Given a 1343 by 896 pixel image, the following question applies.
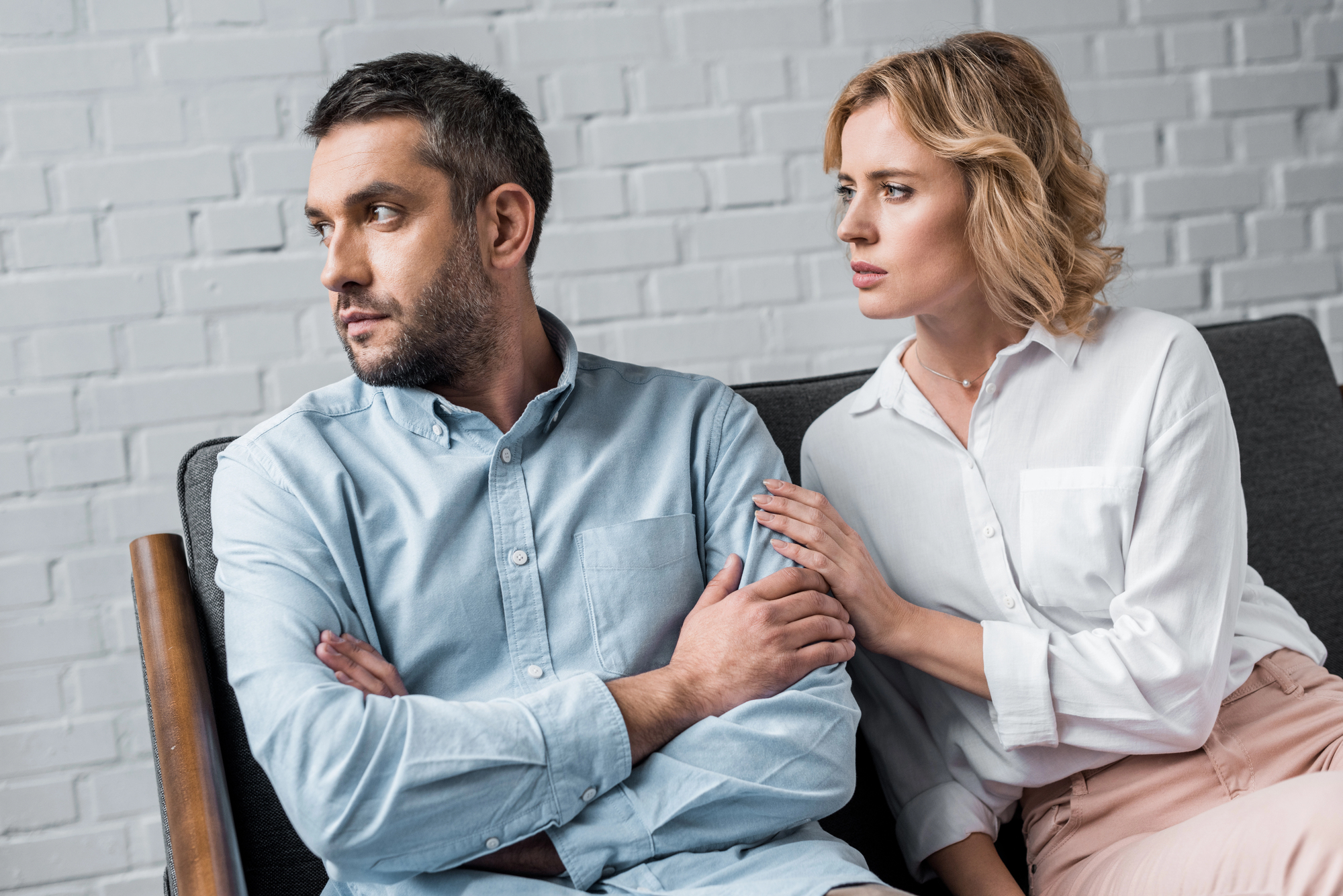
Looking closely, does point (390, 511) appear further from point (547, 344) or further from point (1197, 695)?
point (1197, 695)

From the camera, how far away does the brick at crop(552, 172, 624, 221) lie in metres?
1.99

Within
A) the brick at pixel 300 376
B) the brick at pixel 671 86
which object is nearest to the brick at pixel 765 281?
the brick at pixel 671 86

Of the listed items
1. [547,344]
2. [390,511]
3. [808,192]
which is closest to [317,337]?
[547,344]

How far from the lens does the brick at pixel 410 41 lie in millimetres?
1899

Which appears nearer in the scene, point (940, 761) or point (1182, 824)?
point (1182, 824)

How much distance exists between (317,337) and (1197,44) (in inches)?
73.8

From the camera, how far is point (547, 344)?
1.51 m

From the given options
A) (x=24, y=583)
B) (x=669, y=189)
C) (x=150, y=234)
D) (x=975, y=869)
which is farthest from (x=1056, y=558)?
(x=24, y=583)

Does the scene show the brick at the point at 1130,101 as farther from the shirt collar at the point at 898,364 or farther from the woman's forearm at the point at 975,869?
the woman's forearm at the point at 975,869

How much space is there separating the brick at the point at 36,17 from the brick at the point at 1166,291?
2.04 meters

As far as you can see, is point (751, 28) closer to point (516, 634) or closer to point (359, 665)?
point (516, 634)

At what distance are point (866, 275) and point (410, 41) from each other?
1005mm

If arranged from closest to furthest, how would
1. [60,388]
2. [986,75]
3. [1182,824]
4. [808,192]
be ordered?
[1182,824], [986,75], [60,388], [808,192]

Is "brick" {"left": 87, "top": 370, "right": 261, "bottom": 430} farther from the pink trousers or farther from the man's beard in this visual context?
the pink trousers
